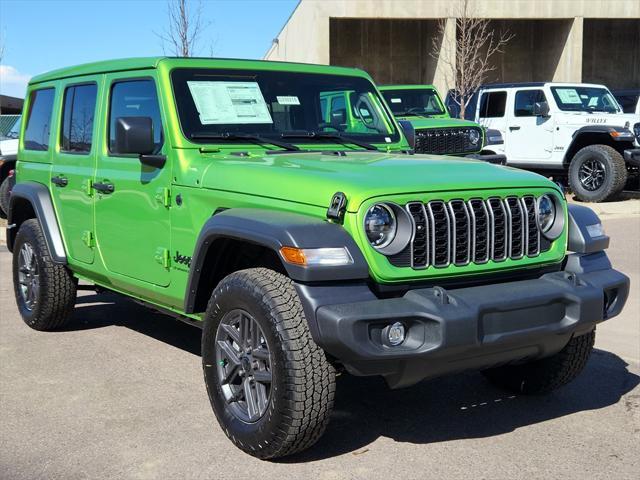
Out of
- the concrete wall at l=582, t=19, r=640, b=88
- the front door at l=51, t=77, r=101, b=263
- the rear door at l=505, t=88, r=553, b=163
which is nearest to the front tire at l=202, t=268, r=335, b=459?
the front door at l=51, t=77, r=101, b=263

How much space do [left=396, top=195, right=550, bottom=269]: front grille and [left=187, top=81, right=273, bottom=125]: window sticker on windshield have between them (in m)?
1.51

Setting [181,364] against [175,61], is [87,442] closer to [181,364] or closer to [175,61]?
[181,364]

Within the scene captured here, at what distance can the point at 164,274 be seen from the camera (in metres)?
4.80

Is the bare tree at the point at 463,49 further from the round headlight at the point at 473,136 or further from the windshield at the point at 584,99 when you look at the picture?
the round headlight at the point at 473,136

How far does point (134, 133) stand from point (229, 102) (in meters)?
0.63

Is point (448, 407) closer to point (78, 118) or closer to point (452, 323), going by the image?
point (452, 323)

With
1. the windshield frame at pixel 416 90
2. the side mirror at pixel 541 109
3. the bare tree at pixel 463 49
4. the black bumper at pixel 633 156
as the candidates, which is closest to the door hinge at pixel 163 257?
the windshield frame at pixel 416 90

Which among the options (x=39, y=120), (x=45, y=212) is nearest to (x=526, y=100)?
(x=39, y=120)

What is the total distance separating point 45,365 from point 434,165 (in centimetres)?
294

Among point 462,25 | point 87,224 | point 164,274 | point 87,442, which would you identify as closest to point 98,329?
point 87,224

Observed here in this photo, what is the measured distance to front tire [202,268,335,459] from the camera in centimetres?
363

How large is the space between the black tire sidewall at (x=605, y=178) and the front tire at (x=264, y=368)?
11442 millimetres

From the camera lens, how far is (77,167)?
5715 mm

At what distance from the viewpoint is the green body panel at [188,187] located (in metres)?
3.87
